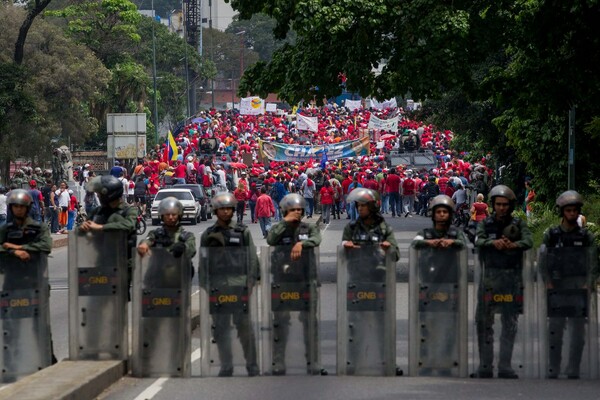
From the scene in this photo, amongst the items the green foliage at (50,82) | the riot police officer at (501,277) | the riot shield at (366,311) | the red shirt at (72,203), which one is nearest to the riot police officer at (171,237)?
the riot shield at (366,311)

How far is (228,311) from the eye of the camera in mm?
12539

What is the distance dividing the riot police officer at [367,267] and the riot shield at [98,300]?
1.99 meters

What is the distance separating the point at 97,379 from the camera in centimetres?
1162

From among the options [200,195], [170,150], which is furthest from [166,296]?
[170,150]

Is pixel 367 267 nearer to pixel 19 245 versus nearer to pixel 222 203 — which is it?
pixel 222 203

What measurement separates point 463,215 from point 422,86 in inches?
702

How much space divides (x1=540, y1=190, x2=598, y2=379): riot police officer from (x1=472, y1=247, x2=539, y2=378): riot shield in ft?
0.53

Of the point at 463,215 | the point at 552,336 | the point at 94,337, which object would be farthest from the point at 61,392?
the point at 463,215

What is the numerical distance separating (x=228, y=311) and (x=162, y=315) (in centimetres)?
57

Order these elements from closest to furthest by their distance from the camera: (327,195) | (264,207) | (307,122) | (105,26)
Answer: (264,207) < (327,195) < (307,122) < (105,26)

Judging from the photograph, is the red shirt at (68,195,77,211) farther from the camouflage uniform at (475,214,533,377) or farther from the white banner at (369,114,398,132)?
the white banner at (369,114,398,132)

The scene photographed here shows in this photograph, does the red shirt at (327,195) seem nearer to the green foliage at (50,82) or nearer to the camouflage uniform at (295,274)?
the green foliage at (50,82)

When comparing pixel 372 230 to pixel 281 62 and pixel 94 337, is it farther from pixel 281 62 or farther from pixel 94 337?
pixel 281 62

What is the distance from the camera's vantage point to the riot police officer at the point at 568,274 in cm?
1242
